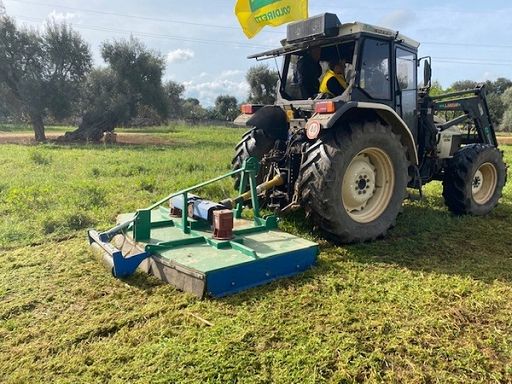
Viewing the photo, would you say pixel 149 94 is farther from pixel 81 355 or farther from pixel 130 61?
pixel 81 355

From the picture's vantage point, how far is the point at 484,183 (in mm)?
6566

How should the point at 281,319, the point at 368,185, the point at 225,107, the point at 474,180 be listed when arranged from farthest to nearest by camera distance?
the point at 225,107 → the point at 474,180 → the point at 368,185 → the point at 281,319

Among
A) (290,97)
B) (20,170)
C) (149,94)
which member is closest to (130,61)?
(149,94)

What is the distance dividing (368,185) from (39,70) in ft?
69.7

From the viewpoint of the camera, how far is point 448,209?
638 centimetres

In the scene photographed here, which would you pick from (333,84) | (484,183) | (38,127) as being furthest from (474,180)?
(38,127)

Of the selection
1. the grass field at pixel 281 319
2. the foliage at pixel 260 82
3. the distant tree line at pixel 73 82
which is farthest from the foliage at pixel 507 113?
the grass field at pixel 281 319

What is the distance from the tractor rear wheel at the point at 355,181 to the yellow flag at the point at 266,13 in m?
3.57

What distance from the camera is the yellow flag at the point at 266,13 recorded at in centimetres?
731

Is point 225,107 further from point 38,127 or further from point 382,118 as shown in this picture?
point 382,118

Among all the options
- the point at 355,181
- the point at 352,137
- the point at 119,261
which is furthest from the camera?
the point at 355,181

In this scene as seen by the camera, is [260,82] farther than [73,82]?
Yes

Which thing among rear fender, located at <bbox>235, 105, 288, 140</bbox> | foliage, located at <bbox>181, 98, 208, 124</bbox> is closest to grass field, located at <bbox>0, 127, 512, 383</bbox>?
rear fender, located at <bbox>235, 105, 288, 140</bbox>

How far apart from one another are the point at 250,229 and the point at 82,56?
2174cm
